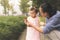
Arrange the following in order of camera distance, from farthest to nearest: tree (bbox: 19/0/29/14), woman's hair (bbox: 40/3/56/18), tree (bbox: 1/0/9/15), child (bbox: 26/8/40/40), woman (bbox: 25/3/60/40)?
tree (bbox: 1/0/9/15) < tree (bbox: 19/0/29/14) < child (bbox: 26/8/40/40) < woman's hair (bbox: 40/3/56/18) < woman (bbox: 25/3/60/40)

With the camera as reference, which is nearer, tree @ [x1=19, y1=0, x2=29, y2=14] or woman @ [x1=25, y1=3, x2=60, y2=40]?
woman @ [x1=25, y1=3, x2=60, y2=40]

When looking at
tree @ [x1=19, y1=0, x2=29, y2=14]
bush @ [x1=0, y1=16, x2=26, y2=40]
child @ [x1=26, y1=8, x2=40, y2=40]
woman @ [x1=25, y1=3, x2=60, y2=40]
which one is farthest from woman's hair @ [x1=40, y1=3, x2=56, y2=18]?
tree @ [x1=19, y1=0, x2=29, y2=14]

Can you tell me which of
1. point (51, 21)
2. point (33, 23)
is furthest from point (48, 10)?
point (33, 23)

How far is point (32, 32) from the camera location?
5.29 m

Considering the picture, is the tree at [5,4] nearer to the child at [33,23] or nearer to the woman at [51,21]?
the child at [33,23]

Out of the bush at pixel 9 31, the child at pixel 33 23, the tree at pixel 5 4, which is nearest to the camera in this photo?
the child at pixel 33 23

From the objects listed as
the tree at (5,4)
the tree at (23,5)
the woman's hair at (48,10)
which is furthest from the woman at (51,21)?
the tree at (5,4)

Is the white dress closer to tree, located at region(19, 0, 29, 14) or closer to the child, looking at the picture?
the child

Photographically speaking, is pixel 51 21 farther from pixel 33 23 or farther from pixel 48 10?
pixel 33 23

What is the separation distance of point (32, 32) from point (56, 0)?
40.7ft

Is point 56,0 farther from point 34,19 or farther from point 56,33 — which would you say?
point 56,33

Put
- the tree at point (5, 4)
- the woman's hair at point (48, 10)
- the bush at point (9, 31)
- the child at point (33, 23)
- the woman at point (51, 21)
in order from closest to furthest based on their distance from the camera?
the woman at point (51, 21)
the woman's hair at point (48, 10)
the child at point (33, 23)
the bush at point (9, 31)
the tree at point (5, 4)

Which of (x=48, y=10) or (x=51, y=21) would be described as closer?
(x=51, y=21)

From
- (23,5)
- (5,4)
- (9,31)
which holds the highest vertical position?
(5,4)
